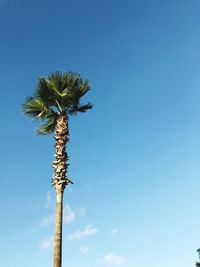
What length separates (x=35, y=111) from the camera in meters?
12.1

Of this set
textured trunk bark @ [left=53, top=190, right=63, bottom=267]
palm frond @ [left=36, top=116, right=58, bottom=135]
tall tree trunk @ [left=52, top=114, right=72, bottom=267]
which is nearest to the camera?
textured trunk bark @ [left=53, top=190, right=63, bottom=267]

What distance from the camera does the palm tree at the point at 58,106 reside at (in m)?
10.1

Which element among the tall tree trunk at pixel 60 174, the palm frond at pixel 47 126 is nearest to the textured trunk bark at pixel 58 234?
the tall tree trunk at pixel 60 174

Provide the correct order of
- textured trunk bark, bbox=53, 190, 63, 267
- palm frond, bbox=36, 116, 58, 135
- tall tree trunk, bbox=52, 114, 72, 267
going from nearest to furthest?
textured trunk bark, bbox=53, 190, 63, 267 < tall tree trunk, bbox=52, 114, 72, 267 < palm frond, bbox=36, 116, 58, 135

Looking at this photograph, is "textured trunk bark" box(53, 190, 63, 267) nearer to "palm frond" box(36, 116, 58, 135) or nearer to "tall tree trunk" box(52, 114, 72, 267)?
"tall tree trunk" box(52, 114, 72, 267)

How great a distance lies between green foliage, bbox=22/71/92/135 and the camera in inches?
443

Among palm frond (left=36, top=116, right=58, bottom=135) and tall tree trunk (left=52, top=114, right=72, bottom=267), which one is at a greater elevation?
palm frond (left=36, top=116, right=58, bottom=135)

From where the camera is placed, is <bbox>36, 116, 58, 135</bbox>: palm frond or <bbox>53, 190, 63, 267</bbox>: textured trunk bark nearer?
<bbox>53, 190, 63, 267</bbox>: textured trunk bark

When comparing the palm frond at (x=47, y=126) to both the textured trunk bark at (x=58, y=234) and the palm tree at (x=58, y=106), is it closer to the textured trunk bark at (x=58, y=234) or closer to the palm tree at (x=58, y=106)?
the palm tree at (x=58, y=106)

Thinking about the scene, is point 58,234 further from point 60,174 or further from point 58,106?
point 58,106

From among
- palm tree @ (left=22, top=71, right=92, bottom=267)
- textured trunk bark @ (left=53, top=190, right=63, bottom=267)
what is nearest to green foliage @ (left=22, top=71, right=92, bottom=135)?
palm tree @ (left=22, top=71, right=92, bottom=267)

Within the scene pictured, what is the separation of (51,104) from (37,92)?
0.94m

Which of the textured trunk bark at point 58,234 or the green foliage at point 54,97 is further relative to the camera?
the green foliage at point 54,97

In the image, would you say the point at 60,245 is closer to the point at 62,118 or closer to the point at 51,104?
the point at 62,118
